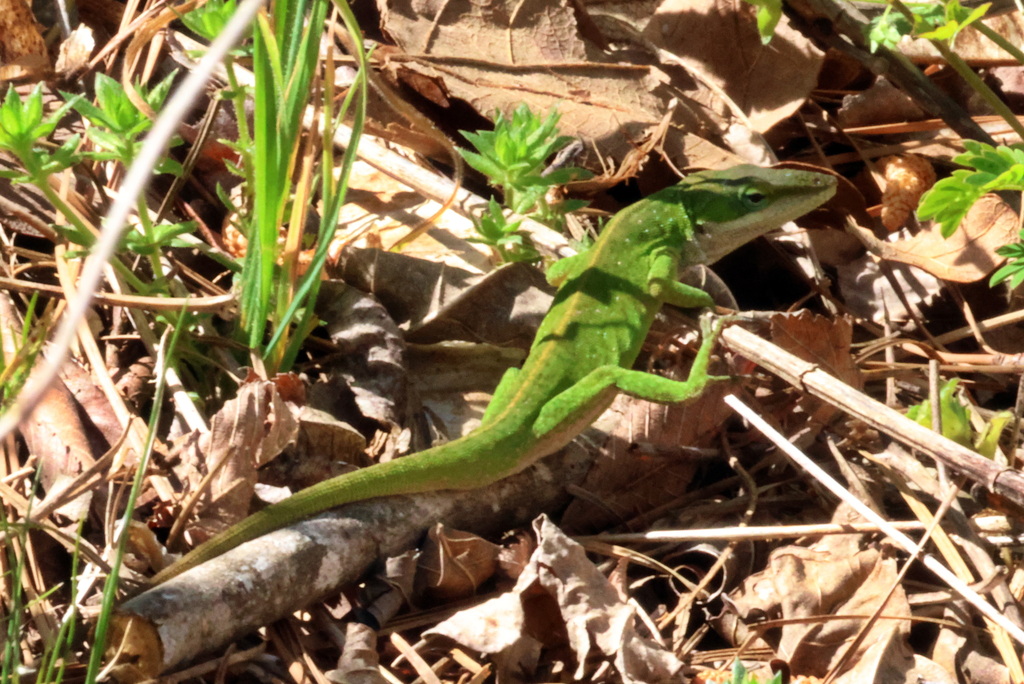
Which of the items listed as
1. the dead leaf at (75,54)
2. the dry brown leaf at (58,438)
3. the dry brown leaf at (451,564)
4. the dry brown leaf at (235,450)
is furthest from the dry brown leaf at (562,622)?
the dead leaf at (75,54)

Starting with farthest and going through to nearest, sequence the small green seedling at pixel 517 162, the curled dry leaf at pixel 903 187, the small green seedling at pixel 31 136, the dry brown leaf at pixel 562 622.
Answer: the curled dry leaf at pixel 903 187 → the small green seedling at pixel 517 162 → the small green seedling at pixel 31 136 → the dry brown leaf at pixel 562 622

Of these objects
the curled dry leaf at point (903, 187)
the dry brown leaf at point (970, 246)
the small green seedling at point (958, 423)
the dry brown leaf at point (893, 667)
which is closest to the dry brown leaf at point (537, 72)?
the curled dry leaf at point (903, 187)

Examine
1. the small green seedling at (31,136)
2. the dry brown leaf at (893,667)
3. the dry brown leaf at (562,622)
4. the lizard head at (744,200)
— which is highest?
the small green seedling at (31,136)

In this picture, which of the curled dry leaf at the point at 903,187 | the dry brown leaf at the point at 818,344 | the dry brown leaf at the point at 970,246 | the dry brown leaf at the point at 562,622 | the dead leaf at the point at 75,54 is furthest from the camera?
the curled dry leaf at the point at 903,187

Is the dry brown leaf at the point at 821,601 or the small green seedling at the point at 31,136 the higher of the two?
the small green seedling at the point at 31,136

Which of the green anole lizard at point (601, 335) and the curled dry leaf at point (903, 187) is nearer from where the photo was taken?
the green anole lizard at point (601, 335)

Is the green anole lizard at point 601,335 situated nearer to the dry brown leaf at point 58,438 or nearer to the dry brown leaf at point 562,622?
the dry brown leaf at point 562,622

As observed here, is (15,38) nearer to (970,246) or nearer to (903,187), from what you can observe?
(903,187)
